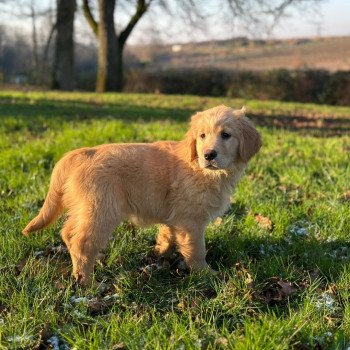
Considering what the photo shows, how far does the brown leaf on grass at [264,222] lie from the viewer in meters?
4.06

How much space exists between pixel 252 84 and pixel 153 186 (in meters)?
22.1

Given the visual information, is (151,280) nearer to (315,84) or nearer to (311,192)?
(311,192)

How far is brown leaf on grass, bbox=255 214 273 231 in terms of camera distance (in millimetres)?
4059

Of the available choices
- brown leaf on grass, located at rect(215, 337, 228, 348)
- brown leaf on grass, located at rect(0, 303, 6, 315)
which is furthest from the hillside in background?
brown leaf on grass, located at rect(215, 337, 228, 348)

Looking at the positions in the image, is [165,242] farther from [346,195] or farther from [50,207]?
[346,195]

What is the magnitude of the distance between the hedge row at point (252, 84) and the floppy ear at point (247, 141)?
68.0 ft

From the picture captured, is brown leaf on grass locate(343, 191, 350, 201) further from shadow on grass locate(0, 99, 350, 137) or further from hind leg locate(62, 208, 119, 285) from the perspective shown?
shadow on grass locate(0, 99, 350, 137)

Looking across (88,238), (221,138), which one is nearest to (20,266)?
(88,238)

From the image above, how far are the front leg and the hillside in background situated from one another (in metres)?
20.9

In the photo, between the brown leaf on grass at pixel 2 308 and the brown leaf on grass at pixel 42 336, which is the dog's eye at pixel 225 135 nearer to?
the brown leaf on grass at pixel 42 336

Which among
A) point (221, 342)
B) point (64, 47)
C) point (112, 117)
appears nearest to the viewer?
point (221, 342)

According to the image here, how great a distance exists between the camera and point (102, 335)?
8.18 ft

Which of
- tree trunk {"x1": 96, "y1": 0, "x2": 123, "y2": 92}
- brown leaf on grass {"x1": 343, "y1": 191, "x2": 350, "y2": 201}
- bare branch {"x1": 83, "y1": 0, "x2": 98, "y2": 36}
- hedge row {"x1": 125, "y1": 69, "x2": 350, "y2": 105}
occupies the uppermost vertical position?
bare branch {"x1": 83, "y1": 0, "x2": 98, "y2": 36}

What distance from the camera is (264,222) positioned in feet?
13.7
